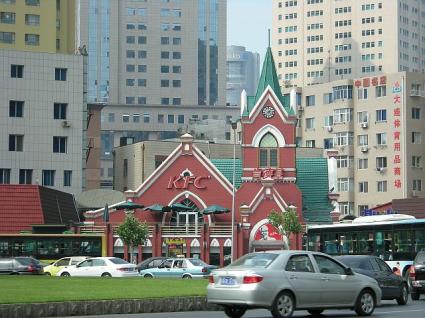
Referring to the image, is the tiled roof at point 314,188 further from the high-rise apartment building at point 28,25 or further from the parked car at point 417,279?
the parked car at point 417,279

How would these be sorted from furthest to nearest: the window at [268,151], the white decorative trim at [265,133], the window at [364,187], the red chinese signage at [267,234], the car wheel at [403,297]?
1. the window at [364,187]
2. the window at [268,151]
3. the white decorative trim at [265,133]
4. the red chinese signage at [267,234]
5. the car wheel at [403,297]

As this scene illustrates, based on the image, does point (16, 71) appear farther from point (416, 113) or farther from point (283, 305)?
point (283, 305)

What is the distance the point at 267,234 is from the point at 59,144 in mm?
21176

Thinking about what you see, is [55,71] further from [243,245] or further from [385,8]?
[385,8]

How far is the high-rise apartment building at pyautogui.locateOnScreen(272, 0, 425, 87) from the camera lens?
173125 millimetres

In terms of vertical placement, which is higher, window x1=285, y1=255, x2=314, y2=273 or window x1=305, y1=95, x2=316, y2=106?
window x1=305, y1=95, x2=316, y2=106

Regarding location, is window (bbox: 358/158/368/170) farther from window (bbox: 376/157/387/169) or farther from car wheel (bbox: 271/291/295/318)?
car wheel (bbox: 271/291/295/318)

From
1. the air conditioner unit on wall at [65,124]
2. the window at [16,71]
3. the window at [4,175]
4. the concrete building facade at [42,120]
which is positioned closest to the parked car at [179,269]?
the window at [4,175]

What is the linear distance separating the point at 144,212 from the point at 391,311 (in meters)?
51.7

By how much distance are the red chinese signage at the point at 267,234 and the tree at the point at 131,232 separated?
31.4ft

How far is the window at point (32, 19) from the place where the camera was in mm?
→ 98688

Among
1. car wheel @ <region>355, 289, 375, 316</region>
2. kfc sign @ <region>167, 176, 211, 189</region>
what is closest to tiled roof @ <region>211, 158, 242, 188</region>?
kfc sign @ <region>167, 176, 211, 189</region>

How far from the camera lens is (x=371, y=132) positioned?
11894 cm

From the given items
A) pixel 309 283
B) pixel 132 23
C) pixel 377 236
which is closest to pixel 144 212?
pixel 377 236
